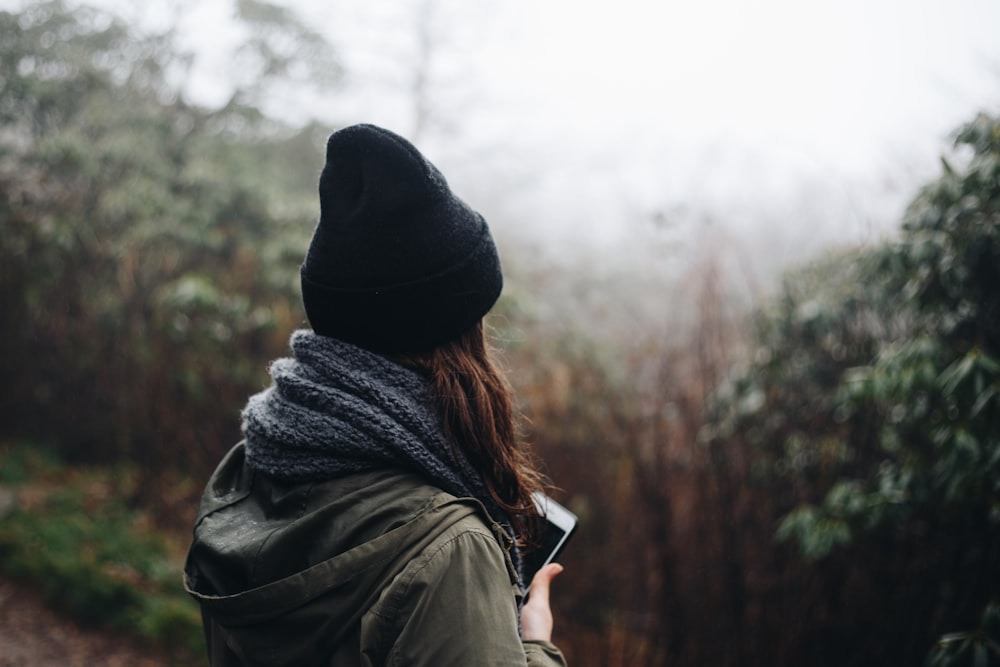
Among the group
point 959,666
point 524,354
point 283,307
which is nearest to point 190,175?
point 283,307

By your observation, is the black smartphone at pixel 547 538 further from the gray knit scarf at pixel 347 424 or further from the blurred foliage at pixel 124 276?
the blurred foliage at pixel 124 276

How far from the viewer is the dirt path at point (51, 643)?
3.54 meters

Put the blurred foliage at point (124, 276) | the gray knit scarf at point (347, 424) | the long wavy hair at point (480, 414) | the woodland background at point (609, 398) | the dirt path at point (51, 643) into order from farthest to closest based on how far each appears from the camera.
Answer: the blurred foliage at point (124, 276) < the dirt path at point (51, 643) < the woodland background at point (609, 398) < the long wavy hair at point (480, 414) < the gray knit scarf at point (347, 424)

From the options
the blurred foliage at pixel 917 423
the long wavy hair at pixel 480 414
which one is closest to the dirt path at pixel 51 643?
the long wavy hair at pixel 480 414

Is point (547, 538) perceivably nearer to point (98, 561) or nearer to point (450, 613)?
point (450, 613)

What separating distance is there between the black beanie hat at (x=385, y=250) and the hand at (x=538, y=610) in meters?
0.53

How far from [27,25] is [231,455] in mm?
8508

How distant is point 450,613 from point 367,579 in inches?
5.5

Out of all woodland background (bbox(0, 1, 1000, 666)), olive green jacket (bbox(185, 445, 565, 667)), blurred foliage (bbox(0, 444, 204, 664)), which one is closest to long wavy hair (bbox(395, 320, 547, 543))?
olive green jacket (bbox(185, 445, 565, 667))

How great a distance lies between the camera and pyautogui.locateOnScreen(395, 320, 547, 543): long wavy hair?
1182mm

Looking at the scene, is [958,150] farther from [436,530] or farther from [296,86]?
[296,86]

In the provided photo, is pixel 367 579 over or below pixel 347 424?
below

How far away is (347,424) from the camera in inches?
42.2

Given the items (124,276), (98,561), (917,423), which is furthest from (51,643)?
(917,423)
